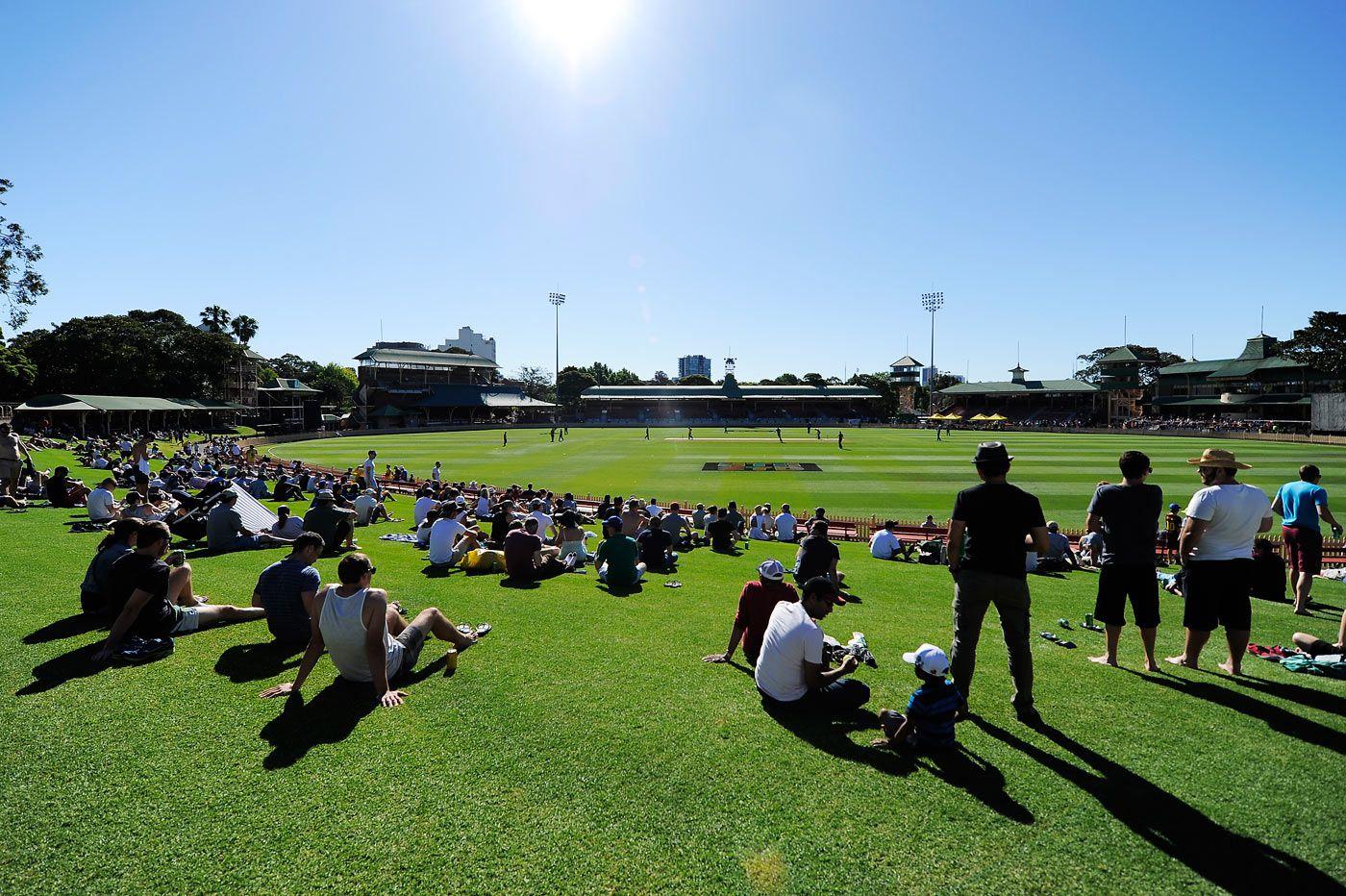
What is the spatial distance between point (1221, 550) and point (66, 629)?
1124 cm

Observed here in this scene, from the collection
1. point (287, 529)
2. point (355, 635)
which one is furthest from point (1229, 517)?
point (287, 529)

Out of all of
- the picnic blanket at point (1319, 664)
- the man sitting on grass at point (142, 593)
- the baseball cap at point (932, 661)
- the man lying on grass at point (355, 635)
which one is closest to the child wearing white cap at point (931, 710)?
the baseball cap at point (932, 661)

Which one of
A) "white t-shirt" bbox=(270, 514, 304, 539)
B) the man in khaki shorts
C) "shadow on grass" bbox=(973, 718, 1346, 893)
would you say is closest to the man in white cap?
"shadow on grass" bbox=(973, 718, 1346, 893)

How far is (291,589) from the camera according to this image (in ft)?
19.5

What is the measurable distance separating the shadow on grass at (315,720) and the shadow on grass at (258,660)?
0.68m

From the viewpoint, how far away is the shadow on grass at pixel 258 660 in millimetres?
5618

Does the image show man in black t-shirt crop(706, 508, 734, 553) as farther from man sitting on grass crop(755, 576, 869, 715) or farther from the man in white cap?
man sitting on grass crop(755, 576, 869, 715)

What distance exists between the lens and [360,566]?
489 centimetres

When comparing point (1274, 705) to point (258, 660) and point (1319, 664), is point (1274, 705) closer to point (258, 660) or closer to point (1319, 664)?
point (1319, 664)

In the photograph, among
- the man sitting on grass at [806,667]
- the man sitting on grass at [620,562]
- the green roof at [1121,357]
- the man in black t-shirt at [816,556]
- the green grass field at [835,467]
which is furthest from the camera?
the green roof at [1121,357]

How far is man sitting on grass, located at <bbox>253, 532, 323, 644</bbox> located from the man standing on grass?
7.22 metres

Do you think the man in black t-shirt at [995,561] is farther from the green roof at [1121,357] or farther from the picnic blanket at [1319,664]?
the green roof at [1121,357]

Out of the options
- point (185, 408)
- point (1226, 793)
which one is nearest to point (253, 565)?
point (1226, 793)

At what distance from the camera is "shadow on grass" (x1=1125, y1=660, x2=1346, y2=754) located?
4.70m
